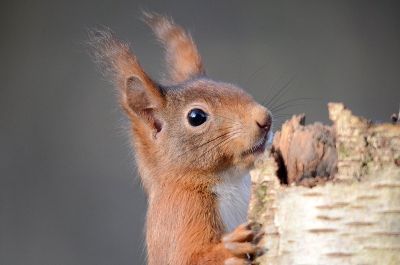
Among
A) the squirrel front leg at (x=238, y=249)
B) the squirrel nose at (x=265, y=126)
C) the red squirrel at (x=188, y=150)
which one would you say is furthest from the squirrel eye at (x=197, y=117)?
the squirrel front leg at (x=238, y=249)

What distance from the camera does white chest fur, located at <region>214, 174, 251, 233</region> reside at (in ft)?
3.11

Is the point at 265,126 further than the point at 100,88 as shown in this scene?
No

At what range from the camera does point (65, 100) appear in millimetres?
1955

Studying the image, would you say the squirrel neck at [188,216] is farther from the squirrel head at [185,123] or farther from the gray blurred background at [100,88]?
the gray blurred background at [100,88]

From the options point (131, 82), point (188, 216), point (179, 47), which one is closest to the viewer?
point (188, 216)

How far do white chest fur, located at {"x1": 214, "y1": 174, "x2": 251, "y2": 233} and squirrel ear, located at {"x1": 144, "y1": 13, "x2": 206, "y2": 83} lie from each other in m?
0.34

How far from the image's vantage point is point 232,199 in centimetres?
99

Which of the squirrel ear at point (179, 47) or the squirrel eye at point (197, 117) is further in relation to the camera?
the squirrel ear at point (179, 47)

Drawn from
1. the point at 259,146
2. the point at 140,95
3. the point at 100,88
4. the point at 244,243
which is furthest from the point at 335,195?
the point at 100,88

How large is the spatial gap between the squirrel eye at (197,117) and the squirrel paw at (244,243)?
279mm

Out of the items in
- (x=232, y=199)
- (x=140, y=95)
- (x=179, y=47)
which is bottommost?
(x=232, y=199)

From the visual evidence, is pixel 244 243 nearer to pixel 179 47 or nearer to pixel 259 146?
pixel 259 146

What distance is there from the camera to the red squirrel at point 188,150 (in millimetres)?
902

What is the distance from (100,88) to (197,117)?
109 cm
